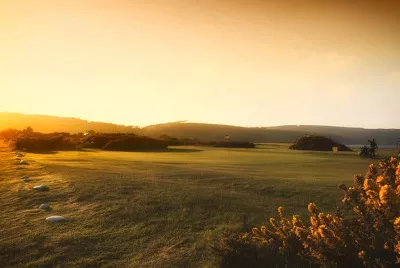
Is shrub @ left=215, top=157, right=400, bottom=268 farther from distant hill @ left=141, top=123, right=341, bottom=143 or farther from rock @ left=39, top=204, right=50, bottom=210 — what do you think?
distant hill @ left=141, top=123, right=341, bottom=143

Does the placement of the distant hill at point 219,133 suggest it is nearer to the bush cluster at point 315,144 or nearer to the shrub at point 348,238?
the bush cluster at point 315,144

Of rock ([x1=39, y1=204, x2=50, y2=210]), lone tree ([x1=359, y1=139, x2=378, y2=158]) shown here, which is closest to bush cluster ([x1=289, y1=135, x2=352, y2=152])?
lone tree ([x1=359, y1=139, x2=378, y2=158])

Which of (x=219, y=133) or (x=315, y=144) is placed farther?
(x=219, y=133)

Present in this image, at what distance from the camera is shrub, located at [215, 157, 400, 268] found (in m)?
6.80

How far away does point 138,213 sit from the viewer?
12062mm

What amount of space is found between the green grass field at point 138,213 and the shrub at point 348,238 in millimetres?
1125

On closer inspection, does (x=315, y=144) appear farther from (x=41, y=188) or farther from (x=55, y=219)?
(x=55, y=219)

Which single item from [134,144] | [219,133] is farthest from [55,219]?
[219,133]

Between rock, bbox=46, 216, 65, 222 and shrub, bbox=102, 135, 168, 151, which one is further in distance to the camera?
shrub, bbox=102, 135, 168, 151

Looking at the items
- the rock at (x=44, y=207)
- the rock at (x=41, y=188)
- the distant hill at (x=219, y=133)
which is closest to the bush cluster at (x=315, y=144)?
the rock at (x=41, y=188)

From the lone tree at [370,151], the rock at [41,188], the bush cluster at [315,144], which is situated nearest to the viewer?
the rock at [41,188]

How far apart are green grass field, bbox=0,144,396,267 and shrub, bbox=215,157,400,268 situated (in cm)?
112

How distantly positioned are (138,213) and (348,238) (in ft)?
Result: 22.5

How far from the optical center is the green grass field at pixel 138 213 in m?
9.49
